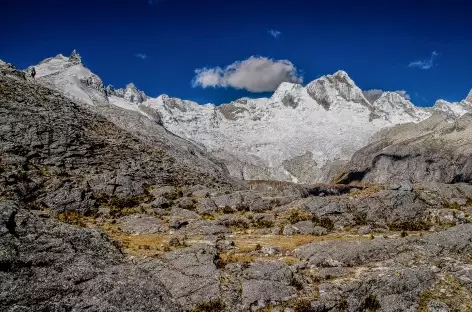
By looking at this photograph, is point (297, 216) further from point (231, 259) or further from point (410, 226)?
point (231, 259)

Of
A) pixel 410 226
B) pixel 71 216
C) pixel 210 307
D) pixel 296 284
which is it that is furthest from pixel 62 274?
pixel 410 226

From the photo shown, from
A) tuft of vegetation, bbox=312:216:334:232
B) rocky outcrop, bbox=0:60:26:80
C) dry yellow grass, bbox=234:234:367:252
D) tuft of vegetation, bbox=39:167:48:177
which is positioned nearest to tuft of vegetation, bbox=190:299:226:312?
dry yellow grass, bbox=234:234:367:252

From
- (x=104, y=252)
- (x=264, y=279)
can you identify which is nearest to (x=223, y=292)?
(x=264, y=279)

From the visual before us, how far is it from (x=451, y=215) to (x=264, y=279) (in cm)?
2667

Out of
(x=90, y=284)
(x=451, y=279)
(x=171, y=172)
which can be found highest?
(x=171, y=172)

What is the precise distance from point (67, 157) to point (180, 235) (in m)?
20.4

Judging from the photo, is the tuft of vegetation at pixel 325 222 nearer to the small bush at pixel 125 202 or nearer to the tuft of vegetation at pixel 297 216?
the tuft of vegetation at pixel 297 216

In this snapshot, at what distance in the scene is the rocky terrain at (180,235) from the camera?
67.2ft

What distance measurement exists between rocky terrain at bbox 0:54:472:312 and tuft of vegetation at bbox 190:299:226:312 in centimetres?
7

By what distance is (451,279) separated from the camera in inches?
1049

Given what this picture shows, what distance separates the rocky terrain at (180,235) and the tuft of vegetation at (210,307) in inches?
2.8

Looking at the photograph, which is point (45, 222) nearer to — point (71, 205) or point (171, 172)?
point (71, 205)

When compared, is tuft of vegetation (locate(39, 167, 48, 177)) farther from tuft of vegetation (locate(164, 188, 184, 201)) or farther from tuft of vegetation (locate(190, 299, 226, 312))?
tuft of vegetation (locate(190, 299, 226, 312))

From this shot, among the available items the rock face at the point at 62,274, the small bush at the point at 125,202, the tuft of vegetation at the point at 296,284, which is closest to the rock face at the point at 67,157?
the small bush at the point at 125,202
